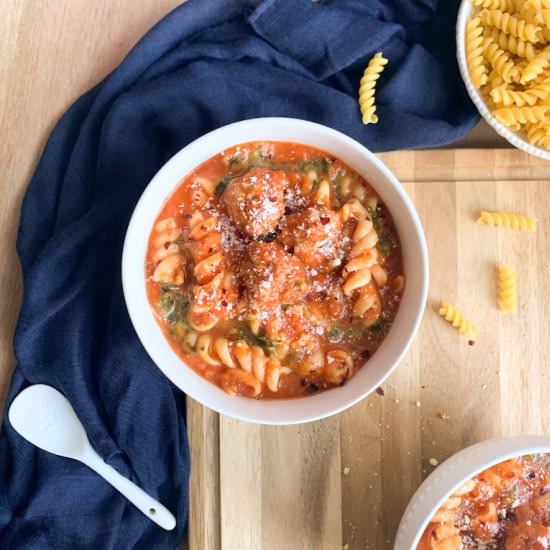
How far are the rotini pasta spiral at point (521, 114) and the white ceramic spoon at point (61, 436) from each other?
1943 millimetres

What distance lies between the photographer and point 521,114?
253 cm

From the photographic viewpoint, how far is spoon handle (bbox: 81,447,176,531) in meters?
2.74

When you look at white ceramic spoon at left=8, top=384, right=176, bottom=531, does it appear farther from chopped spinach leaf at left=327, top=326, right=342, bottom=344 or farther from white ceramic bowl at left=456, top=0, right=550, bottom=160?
white ceramic bowl at left=456, top=0, right=550, bottom=160

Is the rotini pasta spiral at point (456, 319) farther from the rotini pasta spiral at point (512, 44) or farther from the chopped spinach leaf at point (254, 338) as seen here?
the rotini pasta spiral at point (512, 44)

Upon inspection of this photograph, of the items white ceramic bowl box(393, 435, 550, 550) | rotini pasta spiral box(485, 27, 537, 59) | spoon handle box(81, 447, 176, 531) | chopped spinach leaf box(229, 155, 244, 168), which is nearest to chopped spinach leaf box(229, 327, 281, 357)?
chopped spinach leaf box(229, 155, 244, 168)

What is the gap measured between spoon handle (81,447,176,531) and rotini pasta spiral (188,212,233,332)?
2.69 ft

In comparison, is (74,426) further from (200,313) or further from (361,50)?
(361,50)

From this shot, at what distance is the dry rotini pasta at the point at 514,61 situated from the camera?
2.53 metres

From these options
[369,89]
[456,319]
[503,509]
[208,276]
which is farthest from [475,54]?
[503,509]

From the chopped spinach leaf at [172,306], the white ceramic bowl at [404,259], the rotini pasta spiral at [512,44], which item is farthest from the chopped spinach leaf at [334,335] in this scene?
the rotini pasta spiral at [512,44]

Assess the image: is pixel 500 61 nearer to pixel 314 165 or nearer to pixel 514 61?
pixel 514 61

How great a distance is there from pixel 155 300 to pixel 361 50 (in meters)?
1.26

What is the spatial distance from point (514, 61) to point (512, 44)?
89 millimetres

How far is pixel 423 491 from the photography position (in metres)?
2.37
